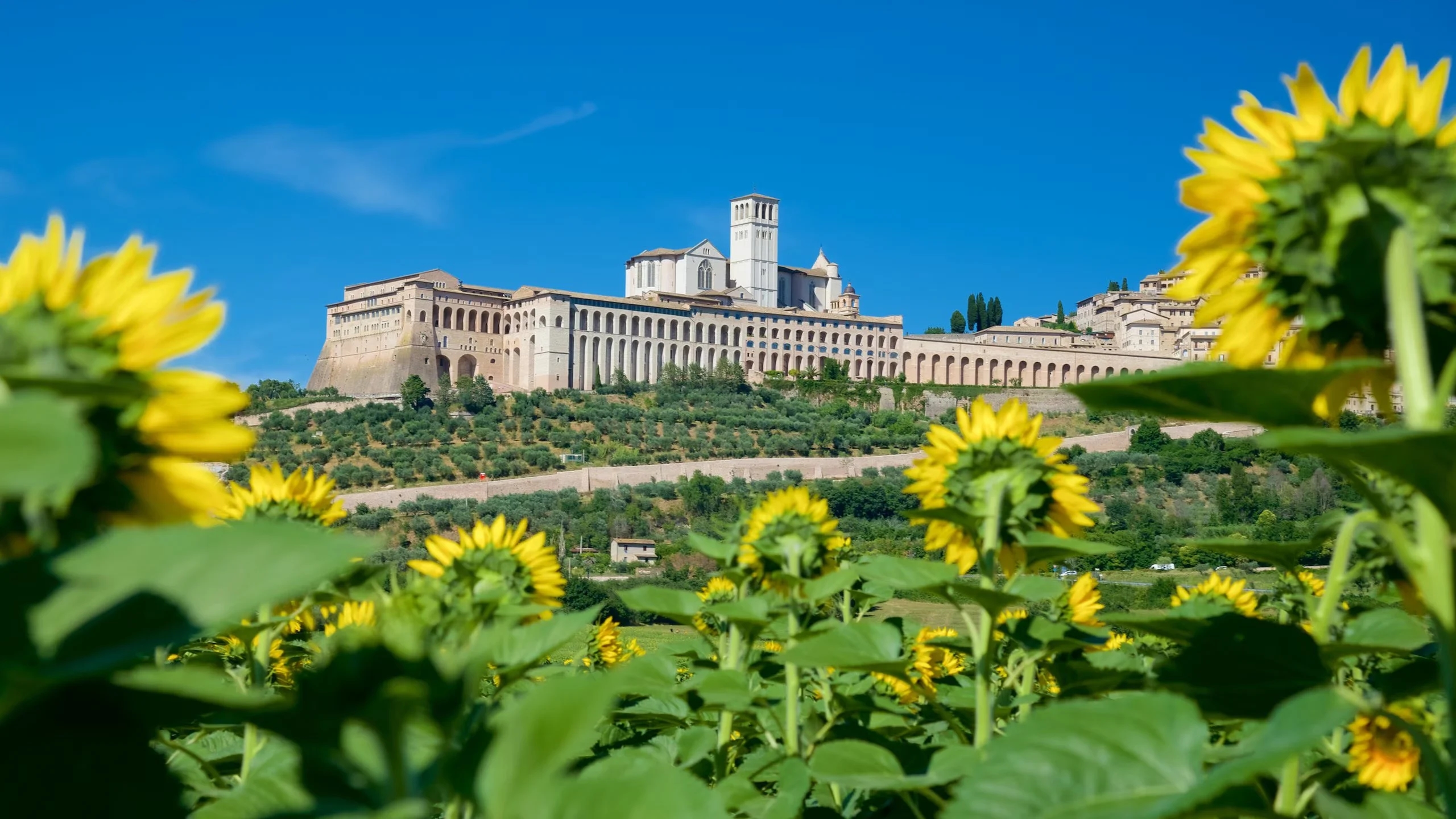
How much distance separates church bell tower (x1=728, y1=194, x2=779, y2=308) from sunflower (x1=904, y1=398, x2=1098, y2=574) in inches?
2650

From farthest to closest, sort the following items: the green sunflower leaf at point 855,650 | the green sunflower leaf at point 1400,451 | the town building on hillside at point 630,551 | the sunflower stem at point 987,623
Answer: the town building on hillside at point 630,551 < the sunflower stem at point 987,623 < the green sunflower leaf at point 855,650 < the green sunflower leaf at point 1400,451

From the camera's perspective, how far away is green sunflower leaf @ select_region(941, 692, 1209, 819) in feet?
2.28

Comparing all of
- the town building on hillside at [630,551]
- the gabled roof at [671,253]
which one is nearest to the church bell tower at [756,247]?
the gabled roof at [671,253]

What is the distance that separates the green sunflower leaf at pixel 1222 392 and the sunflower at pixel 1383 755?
88 cm

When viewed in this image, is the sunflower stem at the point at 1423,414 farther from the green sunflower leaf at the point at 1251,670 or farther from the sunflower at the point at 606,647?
the sunflower at the point at 606,647

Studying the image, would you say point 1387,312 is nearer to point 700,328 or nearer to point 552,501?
point 552,501

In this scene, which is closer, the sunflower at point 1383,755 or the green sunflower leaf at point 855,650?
the green sunflower leaf at point 855,650

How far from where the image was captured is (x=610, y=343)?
57.8 meters

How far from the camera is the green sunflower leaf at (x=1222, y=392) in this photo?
2.33 feet

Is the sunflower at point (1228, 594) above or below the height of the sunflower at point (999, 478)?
below

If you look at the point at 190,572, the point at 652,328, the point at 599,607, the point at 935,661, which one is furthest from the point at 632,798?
the point at 652,328

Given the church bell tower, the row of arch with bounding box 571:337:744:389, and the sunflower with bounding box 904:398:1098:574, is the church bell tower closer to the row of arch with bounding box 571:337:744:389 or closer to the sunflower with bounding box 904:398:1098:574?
the row of arch with bounding box 571:337:744:389

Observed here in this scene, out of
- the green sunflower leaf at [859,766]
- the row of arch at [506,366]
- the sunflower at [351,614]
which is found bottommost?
the green sunflower leaf at [859,766]

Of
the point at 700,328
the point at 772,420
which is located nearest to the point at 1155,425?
the point at 772,420
